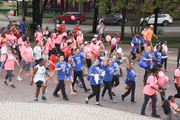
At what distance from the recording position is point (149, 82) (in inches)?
360

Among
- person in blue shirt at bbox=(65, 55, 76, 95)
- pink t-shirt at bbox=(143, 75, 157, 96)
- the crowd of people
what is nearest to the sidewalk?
the crowd of people

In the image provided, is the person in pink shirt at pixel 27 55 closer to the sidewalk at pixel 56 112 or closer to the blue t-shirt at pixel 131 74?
the sidewalk at pixel 56 112

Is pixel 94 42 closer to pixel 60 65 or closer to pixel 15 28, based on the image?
pixel 60 65

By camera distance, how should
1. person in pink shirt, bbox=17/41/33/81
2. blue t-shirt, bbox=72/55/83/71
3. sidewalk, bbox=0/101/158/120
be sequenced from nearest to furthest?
sidewalk, bbox=0/101/158/120 < blue t-shirt, bbox=72/55/83/71 < person in pink shirt, bbox=17/41/33/81

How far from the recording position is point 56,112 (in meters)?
9.27

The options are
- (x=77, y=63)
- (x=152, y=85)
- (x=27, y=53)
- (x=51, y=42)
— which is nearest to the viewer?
(x=152, y=85)

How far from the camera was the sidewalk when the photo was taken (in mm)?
8875

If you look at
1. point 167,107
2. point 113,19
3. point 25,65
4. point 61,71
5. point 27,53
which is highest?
point 113,19

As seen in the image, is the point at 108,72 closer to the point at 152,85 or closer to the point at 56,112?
the point at 152,85

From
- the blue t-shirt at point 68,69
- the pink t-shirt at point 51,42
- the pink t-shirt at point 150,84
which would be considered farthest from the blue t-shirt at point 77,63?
the pink t-shirt at point 51,42

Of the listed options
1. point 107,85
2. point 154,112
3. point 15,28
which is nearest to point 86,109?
point 107,85

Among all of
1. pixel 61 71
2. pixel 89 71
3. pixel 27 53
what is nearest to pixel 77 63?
pixel 61 71

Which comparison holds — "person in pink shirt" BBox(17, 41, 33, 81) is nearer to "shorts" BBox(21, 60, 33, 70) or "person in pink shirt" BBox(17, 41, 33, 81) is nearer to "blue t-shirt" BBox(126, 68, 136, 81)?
"shorts" BBox(21, 60, 33, 70)

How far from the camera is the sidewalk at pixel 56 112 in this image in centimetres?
888
